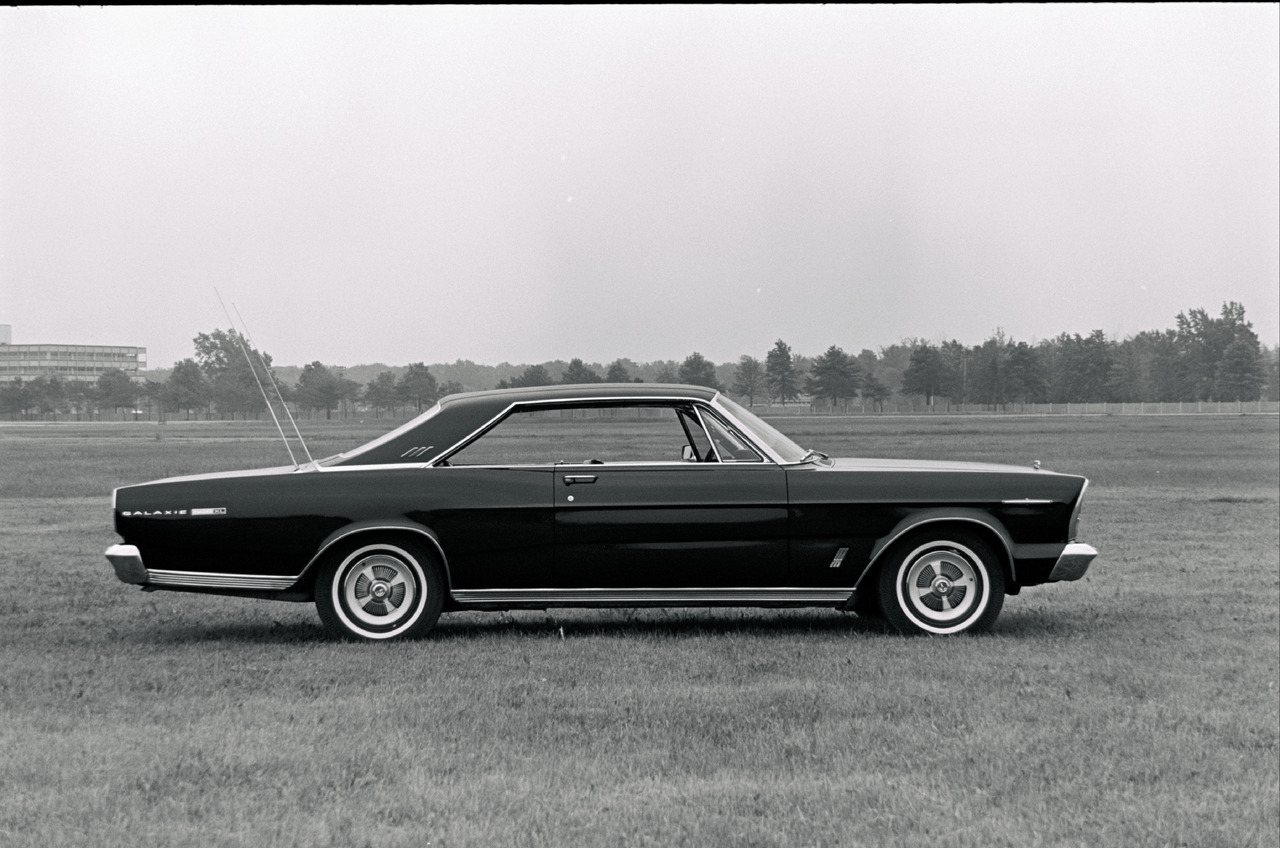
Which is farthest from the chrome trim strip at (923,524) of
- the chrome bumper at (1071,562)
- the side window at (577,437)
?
the side window at (577,437)

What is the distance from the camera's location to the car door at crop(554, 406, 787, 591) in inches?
277

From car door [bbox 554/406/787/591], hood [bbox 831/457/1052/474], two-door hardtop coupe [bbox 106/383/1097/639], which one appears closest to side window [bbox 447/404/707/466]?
two-door hardtop coupe [bbox 106/383/1097/639]

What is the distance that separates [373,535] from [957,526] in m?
3.02

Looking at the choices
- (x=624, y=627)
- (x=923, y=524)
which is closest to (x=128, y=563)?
(x=624, y=627)

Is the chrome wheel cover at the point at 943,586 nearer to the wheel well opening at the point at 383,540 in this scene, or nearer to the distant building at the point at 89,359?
the wheel well opening at the point at 383,540

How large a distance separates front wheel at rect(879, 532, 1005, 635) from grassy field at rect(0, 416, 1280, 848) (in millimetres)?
196

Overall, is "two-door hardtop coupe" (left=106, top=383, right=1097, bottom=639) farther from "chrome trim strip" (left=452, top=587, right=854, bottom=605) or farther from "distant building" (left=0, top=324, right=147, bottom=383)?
"distant building" (left=0, top=324, right=147, bottom=383)

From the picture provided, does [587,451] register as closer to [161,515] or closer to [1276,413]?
[161,515]

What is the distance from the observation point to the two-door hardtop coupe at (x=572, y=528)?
7008 millimetres

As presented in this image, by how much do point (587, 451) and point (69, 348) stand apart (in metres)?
45.0

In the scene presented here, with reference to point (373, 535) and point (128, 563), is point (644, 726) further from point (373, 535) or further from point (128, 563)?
point (128, 563)

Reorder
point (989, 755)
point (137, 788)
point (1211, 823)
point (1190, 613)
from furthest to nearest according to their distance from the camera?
point (1190, 613) < point (989, 755) < point (137, 788) < point (1211, 823)

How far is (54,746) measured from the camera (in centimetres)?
488

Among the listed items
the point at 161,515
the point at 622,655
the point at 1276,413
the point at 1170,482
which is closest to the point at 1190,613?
the point at 622,655
